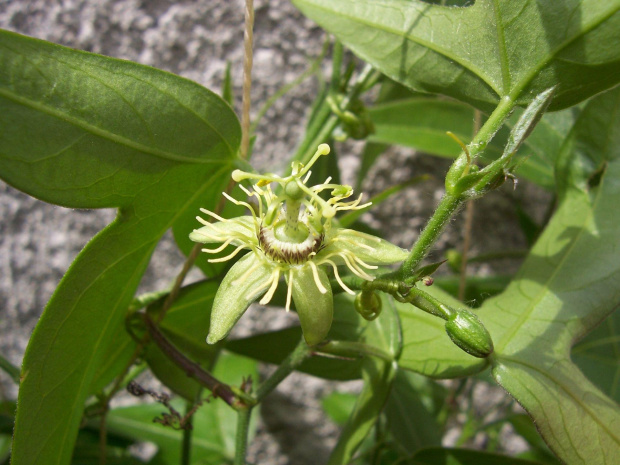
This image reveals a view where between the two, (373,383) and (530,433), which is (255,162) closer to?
(373,383)

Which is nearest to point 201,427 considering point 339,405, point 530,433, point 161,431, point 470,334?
point 161,431

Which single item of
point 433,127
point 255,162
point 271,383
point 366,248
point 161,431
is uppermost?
point 433,127

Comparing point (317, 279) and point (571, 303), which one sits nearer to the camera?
point (317, 279)

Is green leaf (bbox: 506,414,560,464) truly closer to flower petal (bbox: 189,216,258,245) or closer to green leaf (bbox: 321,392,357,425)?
green leaf (bbox: 321,392,357,425)

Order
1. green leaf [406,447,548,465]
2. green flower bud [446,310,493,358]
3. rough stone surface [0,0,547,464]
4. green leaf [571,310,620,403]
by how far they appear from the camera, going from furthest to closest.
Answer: rough stone surface [0,0,547,464] → green leaf [571,310,620,403] → green leaf [406,447,548,465] → green flower bud [446,310,493,358]

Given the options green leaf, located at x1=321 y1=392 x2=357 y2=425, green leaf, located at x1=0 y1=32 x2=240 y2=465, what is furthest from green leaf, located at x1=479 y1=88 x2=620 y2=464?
green leaf, located at x1=321 y1=392 x2=357 y2=425

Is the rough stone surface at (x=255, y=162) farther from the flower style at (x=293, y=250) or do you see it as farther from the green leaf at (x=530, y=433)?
the flower style at (x=293, y=250)

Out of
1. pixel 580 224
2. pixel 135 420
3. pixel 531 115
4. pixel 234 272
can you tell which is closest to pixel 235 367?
pixel 135 420
